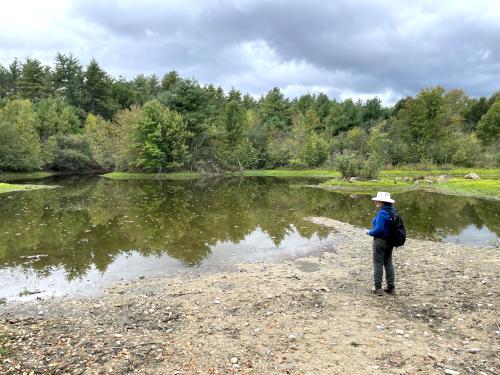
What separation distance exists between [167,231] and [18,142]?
4989 cm

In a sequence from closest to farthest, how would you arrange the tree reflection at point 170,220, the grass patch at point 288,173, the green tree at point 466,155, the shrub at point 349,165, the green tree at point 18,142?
the tree reflection at point 170,220 → the shrub at point 349,165 → the green tree at point 18,142 → the green tree at point 466,155 → the grass patch at point 288,173

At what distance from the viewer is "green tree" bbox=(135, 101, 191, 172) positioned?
196 feet

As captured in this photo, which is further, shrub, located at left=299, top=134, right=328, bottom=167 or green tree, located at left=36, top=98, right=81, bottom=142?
green tree, located at left=36, top=98, right=81, bottom=142

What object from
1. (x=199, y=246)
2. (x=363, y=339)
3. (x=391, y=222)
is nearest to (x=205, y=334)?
(x=363, y=339)

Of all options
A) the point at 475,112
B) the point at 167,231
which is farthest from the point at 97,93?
the point at 475,112

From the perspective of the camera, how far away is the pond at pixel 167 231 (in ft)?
43.3

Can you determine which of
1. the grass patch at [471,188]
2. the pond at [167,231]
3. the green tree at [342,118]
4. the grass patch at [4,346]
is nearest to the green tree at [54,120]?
the pond at [167,231]

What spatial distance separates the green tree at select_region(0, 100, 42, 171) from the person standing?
61.2 metres

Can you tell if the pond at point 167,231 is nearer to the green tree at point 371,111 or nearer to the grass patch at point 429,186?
the grass patch at point 429,186

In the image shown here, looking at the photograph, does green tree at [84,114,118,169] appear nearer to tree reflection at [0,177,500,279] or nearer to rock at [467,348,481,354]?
tree reflection at [0,177,500,279]

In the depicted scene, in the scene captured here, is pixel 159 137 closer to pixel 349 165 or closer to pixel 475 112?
pixel 349 165

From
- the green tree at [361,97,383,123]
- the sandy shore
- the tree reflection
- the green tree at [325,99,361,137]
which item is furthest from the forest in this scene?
the sandy shore

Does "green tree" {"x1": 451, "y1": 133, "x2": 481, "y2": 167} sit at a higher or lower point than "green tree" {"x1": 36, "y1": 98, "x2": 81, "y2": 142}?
lower

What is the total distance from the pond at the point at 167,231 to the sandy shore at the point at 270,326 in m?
2.12
